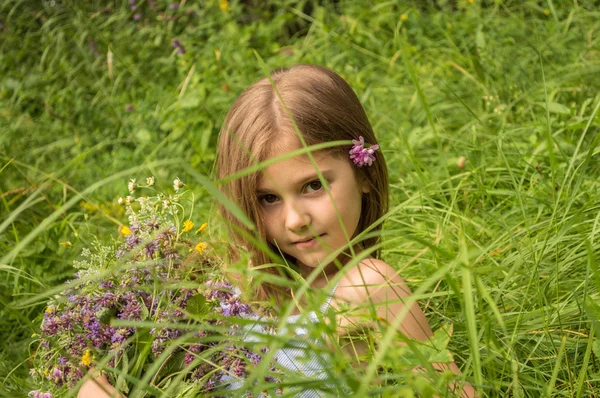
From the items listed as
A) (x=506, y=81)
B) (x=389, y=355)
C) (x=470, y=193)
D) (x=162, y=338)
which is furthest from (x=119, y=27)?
(x=389, y=355)

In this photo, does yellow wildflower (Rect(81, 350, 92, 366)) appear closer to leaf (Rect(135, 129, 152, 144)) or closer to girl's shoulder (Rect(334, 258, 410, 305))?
girl's shoulder (Rect(334, 258, 410, 305))

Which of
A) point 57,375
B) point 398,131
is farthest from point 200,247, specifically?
point 398,131

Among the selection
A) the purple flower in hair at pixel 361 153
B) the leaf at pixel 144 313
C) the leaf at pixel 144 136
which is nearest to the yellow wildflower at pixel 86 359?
the leaf at pixel 144 313

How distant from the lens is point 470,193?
258cm

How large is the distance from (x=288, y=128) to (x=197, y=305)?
0.51 metres

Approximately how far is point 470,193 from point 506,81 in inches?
32.8

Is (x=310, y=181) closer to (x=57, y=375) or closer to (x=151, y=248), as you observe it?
(x=151, y=248)

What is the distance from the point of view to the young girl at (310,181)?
171 cm

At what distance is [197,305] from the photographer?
4.92ft

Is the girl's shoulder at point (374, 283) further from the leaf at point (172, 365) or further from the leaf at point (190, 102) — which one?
the leaf at point (190, 102)

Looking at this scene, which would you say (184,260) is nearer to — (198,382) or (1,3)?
(198,382)

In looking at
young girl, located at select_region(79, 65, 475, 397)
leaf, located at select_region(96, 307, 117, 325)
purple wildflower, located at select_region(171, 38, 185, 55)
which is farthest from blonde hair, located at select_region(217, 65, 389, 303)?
purple wildflower, located at select_region(171, 38, 185, 55)

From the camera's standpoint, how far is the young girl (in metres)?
1.71

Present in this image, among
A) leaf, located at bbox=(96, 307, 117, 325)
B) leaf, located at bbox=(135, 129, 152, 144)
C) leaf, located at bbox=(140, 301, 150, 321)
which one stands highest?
leaf, located at bbox=(140, 301, 150, 321)
